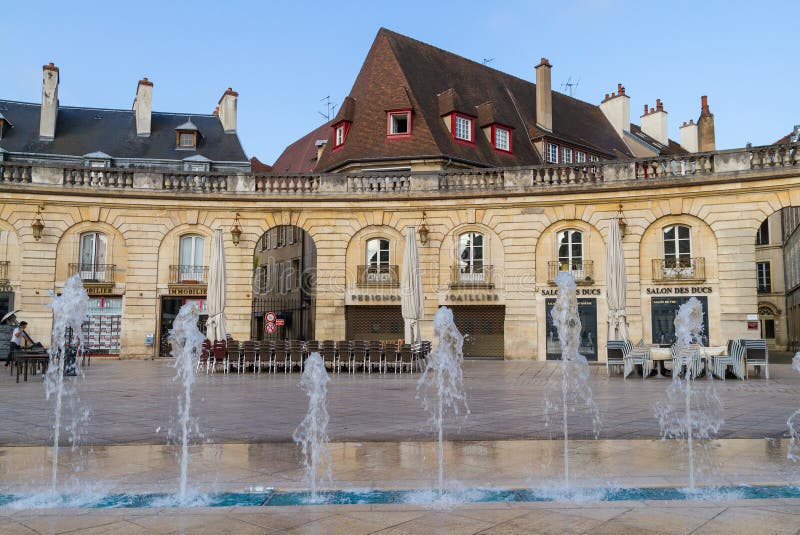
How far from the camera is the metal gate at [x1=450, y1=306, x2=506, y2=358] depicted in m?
26.1

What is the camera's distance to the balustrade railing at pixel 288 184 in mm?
26062

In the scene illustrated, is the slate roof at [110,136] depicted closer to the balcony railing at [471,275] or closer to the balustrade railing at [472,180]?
the balustrade railing at [472,180]

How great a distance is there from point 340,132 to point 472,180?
8.80 m

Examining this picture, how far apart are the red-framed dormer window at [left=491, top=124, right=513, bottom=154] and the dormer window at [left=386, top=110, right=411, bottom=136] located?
468 cm

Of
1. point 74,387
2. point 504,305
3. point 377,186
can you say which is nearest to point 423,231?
point 377,186

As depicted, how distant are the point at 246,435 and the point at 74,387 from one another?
831 centimetres

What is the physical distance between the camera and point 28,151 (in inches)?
1237

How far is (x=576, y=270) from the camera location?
24781 mm

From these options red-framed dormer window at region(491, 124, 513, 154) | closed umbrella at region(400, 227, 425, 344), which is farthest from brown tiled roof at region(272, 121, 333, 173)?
closed umbrella at region(400, 227, 425, 344)

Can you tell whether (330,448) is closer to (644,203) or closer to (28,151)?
(644,203)

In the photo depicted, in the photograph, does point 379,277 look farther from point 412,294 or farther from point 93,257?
point 93,257

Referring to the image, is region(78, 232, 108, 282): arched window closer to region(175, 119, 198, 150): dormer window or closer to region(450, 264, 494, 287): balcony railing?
region(175, 119, 198, 150): dormer window

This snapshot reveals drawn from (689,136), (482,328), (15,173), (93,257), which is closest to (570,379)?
(482,328)

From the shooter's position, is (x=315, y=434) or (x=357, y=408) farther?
(x=357, y=408)
